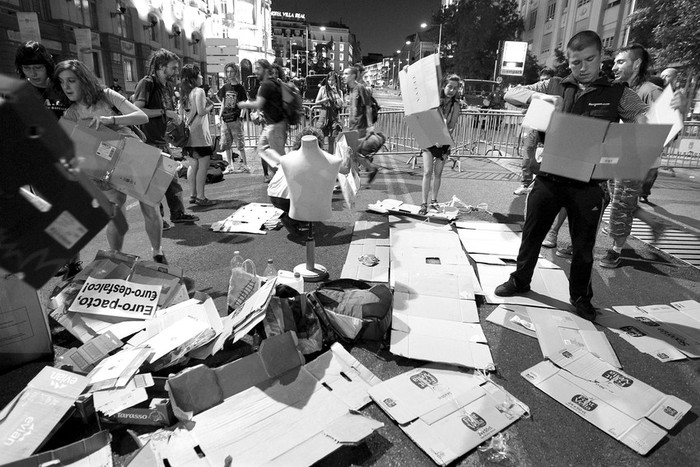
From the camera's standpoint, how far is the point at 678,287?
3.89 m

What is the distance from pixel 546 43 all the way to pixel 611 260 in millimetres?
37998

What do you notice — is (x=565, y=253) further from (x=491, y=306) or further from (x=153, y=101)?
(x=153, y=101)

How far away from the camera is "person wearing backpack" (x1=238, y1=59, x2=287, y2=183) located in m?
5.31

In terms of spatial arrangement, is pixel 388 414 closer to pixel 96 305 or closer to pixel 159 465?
pixel 159 465

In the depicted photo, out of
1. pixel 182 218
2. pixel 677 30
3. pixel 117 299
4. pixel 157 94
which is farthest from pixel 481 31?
pixel 117 299

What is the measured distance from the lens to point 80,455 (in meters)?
1.84

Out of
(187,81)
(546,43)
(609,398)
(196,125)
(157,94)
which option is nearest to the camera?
(609,398)

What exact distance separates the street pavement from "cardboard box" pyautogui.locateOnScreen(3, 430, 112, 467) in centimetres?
13

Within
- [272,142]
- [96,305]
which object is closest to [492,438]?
[96,305]

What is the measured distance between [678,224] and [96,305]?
7201 millimetres

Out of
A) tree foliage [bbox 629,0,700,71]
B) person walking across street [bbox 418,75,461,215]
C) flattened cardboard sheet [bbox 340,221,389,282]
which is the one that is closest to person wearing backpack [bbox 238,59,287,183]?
flattened cardboard sheet [bbox 340,221,389,282]

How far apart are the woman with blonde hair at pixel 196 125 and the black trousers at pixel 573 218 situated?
4.37 metres

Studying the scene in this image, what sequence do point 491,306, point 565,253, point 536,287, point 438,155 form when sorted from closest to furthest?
1. point 491,306
2. point 536,287
3. point 565,253
4. point 438,155

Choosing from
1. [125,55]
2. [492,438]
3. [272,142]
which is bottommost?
[492,438]
